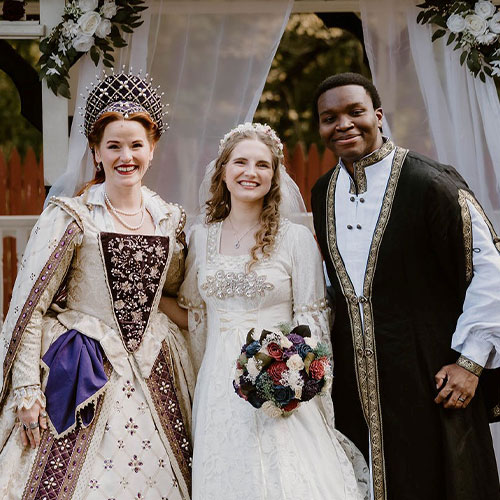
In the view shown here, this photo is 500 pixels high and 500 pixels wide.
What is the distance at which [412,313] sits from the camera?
138 inches

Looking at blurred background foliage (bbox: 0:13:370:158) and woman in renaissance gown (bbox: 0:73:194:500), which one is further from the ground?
blurred background foliage (bbox: 0:13:370:158)

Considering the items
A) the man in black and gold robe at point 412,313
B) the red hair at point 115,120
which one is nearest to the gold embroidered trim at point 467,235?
the man in black and gold robe at point 412,313

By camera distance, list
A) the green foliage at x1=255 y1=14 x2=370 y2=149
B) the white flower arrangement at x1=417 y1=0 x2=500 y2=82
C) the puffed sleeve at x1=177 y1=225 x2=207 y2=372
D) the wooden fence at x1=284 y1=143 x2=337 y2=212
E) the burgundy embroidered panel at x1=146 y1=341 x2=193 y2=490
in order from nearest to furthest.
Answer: the burgundy embroidered panel at x1=146 y1=341 x2=193 y2=490 → the puffed sleeve at x1=177 y1=225 x2=207 y2=372 → the white flower arrangement at x1=417 y1=0 x2=500 y2=82 → the wooden fence at x1=284 y1=143 x2=337 y2=212 → the green foliage at x1=255 y1=14 x2=370 y2=149

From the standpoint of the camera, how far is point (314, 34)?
30.4ft

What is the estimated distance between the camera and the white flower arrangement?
14.1ft

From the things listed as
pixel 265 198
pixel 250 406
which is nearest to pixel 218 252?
pixel 265 198

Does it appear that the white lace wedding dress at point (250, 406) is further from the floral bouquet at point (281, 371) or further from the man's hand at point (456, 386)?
the man's hand at point (456, 386)

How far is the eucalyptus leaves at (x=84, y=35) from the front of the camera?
4.31m

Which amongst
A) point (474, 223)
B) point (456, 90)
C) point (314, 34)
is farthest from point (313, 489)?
point (314, 34)

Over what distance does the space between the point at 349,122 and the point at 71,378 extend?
165cm

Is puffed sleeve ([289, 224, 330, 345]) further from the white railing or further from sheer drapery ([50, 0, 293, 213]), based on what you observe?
the white railing

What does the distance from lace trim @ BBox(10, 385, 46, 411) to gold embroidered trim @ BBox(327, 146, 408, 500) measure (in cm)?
139

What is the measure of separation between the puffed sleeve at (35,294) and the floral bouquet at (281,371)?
885mm

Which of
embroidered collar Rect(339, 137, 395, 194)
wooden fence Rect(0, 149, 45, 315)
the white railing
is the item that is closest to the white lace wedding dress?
embroidered collar Rect(339, 137, 395, 194)
